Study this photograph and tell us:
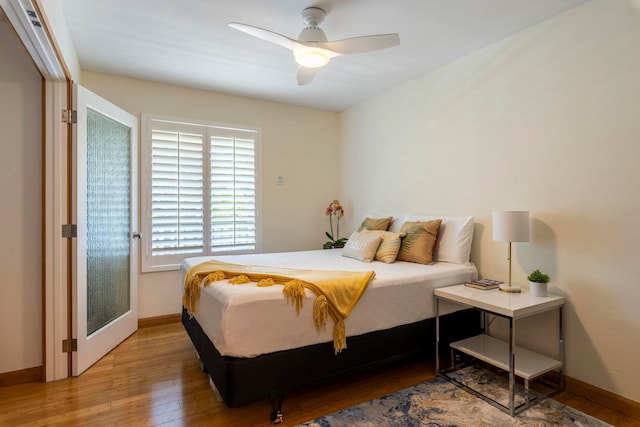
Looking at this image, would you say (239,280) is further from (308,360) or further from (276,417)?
(276,417)

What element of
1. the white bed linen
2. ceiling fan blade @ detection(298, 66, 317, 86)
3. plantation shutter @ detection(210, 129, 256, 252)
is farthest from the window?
ceiling fan blade @ detection(298, 66, 317, 86)

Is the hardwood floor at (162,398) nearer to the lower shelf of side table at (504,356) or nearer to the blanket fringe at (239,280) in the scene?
the lower shelf of side table at (504,356)

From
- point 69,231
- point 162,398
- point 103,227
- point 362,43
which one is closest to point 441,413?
point 162,398

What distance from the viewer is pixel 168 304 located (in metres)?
3.70

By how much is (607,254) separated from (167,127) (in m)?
4.03

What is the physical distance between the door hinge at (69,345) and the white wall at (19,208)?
0.16 meters

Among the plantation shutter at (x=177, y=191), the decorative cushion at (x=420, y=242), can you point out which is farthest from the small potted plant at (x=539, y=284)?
the plantation shutter at (x=177, y=191)

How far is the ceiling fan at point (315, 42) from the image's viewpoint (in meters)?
2.05

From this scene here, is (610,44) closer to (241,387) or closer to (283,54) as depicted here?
(283,54)

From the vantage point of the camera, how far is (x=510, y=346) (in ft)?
6.59

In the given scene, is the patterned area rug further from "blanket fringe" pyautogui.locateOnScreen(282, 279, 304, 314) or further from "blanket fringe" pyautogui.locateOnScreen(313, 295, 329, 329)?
"blanket fringe" pyautogui.locateOnScreen(282, 279, 304, 314)

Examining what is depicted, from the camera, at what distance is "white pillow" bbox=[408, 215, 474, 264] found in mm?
2861

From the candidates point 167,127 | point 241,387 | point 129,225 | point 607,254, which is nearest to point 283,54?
point 167,127

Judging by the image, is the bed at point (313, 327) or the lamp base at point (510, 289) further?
the lamp base at point (510, 289)
